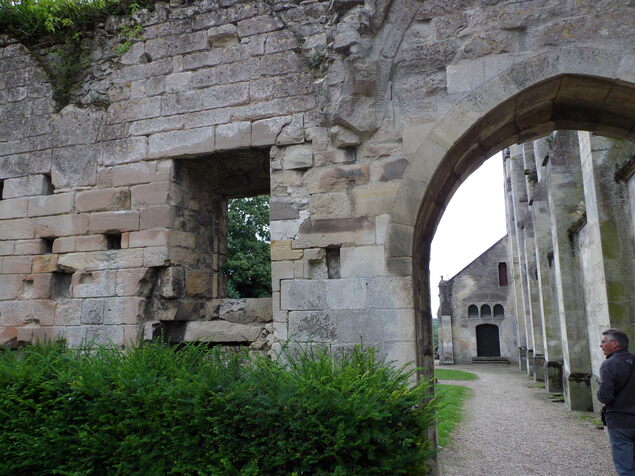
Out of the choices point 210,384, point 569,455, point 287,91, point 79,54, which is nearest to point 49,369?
point 210,384

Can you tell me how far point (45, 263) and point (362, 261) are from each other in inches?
134

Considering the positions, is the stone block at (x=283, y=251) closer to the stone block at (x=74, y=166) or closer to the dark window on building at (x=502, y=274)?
the stone block at (x=74, y=166)

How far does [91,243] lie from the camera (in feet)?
18.2

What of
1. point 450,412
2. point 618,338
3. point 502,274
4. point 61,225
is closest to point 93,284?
point 61,225

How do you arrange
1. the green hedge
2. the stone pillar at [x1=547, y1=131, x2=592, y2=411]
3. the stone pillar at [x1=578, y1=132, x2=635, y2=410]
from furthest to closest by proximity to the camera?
the stone pillar at [x1=547, y1=131, x2=592, y2=411] < the stone pillar at [x1=578, y1=132, x2=635, y2=410] < the green hedge

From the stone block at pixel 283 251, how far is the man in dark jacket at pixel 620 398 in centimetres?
277

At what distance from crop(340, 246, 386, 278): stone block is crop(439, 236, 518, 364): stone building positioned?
23698 mm

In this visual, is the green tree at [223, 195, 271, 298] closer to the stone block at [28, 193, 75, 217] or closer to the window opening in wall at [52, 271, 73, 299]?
the window opening in wall at [52, 271, 73, 299]

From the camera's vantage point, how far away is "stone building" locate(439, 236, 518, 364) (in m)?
27.2

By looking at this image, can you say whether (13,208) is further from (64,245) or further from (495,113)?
(495,113)

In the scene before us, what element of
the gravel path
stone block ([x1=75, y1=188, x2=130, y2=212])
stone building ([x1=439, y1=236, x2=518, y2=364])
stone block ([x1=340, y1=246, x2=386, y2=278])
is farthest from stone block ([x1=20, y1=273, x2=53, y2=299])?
stone building ([x1=439, y1=236, x2=518, y2=364])

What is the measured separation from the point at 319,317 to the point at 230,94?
7.90 ft

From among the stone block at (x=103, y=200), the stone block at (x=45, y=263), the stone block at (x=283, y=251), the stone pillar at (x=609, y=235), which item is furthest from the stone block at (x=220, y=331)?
the stone pillar at (x=609, y=235)

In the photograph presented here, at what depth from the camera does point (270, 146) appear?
5.18m
